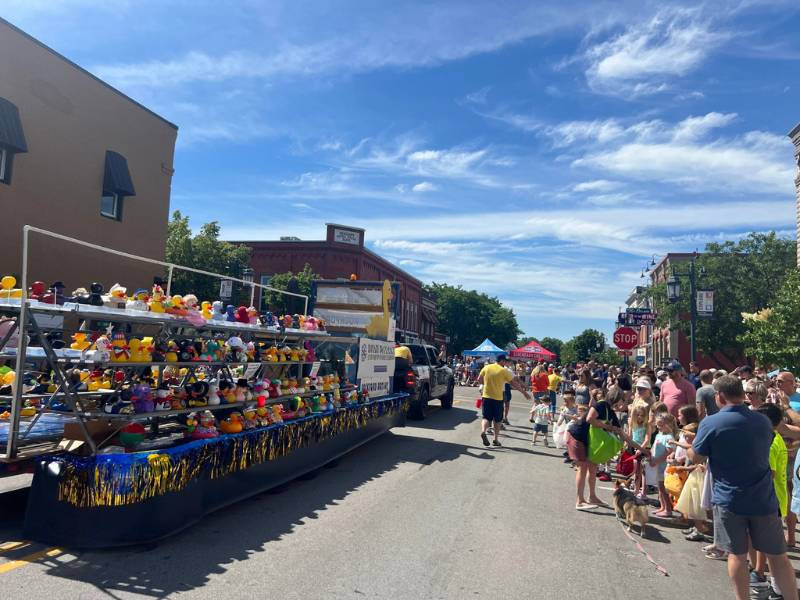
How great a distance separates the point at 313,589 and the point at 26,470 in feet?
9.06

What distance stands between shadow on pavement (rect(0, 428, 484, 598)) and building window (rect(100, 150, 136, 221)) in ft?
42.4

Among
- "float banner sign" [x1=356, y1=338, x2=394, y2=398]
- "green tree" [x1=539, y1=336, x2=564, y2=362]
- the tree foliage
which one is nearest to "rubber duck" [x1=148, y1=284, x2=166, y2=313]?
"float banner sign" [x1=356, y1=338, x2=394, y2=398]

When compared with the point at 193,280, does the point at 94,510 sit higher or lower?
lower

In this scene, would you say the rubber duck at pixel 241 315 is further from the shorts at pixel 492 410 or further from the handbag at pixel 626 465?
the handbag at pixel 626 465

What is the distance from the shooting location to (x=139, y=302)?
19.1 feet

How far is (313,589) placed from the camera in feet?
14.0

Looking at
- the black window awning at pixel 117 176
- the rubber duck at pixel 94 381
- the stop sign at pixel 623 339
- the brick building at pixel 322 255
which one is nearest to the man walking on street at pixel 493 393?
the stop sign at pixel 623 339

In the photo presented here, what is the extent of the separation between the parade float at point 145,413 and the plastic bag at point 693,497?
451 centimetres

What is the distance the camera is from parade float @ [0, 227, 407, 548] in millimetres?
4762

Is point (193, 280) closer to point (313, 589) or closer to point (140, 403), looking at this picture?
point (140, 403)

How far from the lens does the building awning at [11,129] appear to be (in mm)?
13594

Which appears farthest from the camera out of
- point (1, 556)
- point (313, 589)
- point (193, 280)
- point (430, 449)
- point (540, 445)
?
point (193, 280)

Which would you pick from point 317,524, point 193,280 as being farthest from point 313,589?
point 193,280

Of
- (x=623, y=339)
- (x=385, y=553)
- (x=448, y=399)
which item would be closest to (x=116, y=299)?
(x=385, y=553)
